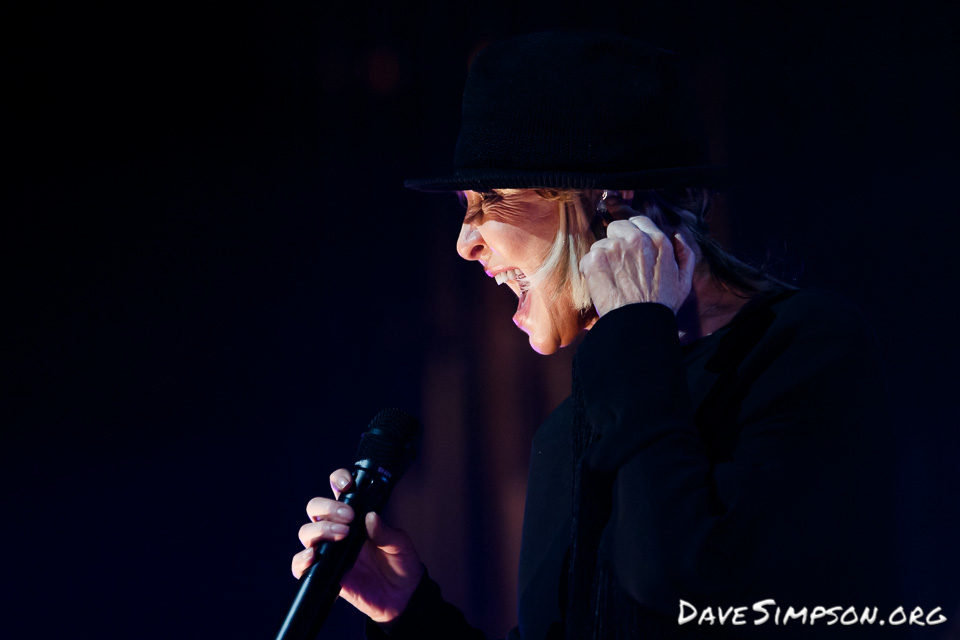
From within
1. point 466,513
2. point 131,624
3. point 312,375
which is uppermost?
point 312,375

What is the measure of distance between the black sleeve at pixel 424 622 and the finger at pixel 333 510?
1.23ft

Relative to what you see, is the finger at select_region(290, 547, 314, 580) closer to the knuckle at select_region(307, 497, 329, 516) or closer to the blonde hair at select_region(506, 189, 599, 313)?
the knuckle at select_region(307, 497, 329, 516)

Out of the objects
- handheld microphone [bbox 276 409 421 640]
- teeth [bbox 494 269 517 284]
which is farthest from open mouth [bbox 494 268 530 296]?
handheld microphone [bbox 276 409 421 640]

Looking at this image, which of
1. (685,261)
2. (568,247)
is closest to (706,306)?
(685,261)

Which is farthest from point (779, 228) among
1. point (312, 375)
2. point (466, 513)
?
point (312, 375)

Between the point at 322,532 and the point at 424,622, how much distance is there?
40 centimetres

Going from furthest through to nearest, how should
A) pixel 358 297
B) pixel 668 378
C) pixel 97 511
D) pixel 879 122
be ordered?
pixel 358 297, pixel 97 511, pixel 879 122, pixel 668 378

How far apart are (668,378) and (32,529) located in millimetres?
1686

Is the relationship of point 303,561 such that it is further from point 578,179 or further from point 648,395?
point 578,179

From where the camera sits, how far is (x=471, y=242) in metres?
1.26

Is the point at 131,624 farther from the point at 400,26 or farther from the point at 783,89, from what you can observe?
the point at 783,89

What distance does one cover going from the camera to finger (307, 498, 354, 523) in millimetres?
1039

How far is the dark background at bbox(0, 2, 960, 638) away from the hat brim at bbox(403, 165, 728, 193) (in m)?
0.83

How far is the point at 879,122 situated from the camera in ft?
6.07
